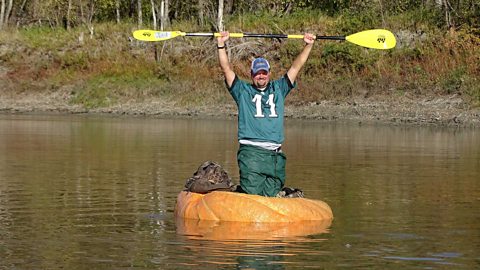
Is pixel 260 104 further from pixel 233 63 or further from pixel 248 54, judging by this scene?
pixel 248 54

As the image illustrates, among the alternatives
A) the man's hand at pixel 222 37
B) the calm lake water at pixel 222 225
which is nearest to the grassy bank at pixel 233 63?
the calm lake water at pixel 222 225

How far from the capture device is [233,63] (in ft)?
143

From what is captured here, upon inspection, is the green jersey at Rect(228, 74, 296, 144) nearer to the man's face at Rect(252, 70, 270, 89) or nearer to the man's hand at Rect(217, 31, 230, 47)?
the man's face at Rect(252, 70, 270, 89)

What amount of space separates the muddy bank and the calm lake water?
6.89m

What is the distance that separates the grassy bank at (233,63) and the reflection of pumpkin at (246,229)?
24226 millimetres

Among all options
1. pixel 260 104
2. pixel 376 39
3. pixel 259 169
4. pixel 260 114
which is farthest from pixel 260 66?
pixel 376 39

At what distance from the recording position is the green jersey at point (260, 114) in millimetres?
12766

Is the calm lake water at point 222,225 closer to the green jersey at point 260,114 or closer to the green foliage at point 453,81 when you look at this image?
the green jersey at point 260,114

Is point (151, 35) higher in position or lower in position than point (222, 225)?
higher

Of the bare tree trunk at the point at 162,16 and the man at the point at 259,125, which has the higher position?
the bare tree trunk at the point at 162,16

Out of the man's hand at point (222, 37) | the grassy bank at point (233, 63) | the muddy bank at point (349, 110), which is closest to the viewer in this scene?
the man's hand at point (222, 37)

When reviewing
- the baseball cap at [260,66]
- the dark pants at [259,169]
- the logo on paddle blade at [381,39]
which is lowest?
the dark pants at [259,169]

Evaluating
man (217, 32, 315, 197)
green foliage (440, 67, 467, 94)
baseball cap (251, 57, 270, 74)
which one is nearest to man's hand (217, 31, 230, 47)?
man (217, 32, 315, 197)

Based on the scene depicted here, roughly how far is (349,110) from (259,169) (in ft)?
80.4
